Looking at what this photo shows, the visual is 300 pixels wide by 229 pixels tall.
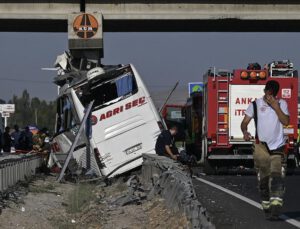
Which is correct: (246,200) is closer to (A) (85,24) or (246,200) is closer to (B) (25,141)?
(A) (85,24)

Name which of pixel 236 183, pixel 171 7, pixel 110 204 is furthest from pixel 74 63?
pixel 110 204

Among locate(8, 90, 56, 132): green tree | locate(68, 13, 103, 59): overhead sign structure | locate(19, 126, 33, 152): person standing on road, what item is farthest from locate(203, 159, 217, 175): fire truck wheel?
locate(8, 90, 56, 132): green tree

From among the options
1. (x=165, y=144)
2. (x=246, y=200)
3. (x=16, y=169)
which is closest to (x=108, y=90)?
(x=165, y=144)

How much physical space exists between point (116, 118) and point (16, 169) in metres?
3.58

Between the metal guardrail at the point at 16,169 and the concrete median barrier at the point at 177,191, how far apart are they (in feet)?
9.53

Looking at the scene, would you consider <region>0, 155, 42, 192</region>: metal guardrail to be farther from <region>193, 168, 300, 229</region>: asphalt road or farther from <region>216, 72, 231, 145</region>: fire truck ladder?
<region>216, 72, 231, 145</region>: fire truck ladder

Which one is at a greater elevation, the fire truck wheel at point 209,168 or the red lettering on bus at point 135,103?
the red lettering on bus at point 135,103

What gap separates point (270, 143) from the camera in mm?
11852

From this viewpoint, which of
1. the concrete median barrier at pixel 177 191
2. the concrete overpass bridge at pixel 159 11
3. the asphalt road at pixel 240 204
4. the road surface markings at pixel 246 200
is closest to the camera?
the concrete median barrier at pixel 177 191

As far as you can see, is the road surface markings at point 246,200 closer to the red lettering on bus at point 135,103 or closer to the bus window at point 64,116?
the red lettering on bus at point 135,103

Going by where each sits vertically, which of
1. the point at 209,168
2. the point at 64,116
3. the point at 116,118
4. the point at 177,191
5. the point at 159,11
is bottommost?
the point at 209,168

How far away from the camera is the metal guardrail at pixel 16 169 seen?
53.2 feet

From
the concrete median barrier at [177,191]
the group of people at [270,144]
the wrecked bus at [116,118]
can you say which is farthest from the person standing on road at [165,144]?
the group of people at [270,144]

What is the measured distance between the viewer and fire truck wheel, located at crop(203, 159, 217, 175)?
24.9 metres
